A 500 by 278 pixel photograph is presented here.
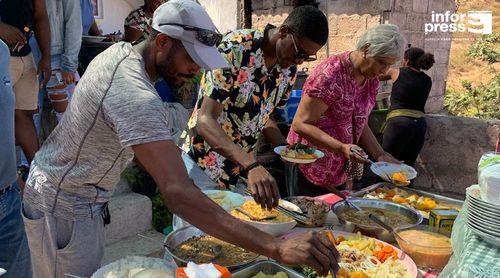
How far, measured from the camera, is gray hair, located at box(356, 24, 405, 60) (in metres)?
2.50

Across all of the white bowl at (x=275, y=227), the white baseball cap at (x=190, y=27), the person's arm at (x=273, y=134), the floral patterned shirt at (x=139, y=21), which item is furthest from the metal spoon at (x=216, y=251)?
the floral patterned shirt at (x=139, y=21)

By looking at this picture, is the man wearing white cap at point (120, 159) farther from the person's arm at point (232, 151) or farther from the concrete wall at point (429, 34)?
the concrete wall at point (429, 34)

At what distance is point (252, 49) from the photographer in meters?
2.29

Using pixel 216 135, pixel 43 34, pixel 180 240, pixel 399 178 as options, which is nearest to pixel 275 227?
pixel 180 240

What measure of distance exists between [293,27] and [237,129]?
24.3 inches

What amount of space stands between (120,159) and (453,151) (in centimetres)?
331

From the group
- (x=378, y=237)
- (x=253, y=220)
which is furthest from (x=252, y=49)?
(x=378, y=237)

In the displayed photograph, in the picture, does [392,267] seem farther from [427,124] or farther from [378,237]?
[427,124]

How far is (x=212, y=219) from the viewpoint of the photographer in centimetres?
135

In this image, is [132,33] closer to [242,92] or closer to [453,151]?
[242,92]

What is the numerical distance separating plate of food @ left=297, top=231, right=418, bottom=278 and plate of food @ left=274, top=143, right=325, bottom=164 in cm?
61

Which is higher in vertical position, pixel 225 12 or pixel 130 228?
pixel 225 12

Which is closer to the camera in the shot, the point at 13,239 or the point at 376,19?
the point at 13,239

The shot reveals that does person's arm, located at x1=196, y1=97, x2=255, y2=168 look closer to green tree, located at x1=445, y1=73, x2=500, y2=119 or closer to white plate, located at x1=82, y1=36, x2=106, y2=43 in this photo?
white plate, located at x1=82, y1=36, x2=106, y2=43
